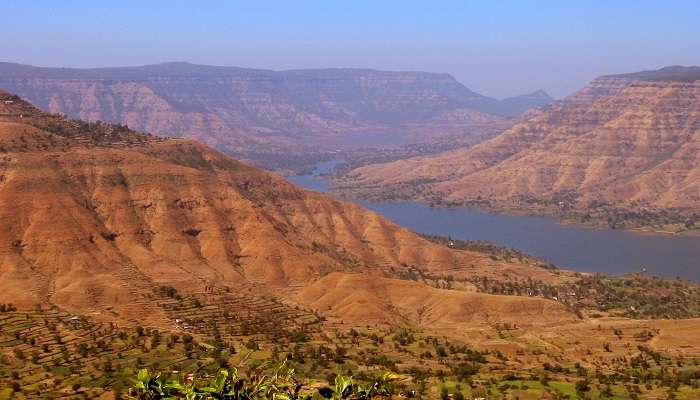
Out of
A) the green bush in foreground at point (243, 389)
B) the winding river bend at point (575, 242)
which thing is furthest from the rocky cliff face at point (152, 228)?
the green bush in foreground at point (243, 389)

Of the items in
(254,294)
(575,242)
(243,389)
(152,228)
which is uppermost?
(243,389)

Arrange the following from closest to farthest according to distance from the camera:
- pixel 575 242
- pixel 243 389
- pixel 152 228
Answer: pixel 243 389 < pixel 152 228 < pixel 575 242

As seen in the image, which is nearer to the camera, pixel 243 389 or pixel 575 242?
pixel 243 389

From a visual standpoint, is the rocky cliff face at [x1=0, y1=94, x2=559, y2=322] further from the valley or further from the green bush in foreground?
the green bush in foreground

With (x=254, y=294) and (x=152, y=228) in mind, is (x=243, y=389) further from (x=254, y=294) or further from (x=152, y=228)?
(x=152, y=228)

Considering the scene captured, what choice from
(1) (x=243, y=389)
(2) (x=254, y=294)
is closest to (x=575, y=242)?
(2) (x=254, y=294)

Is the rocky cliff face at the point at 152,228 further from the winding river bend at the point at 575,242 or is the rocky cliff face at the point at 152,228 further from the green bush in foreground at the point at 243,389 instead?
the green bush in foreground at the point at 243,389

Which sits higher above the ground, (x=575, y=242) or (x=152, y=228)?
(x=152, y=228)
